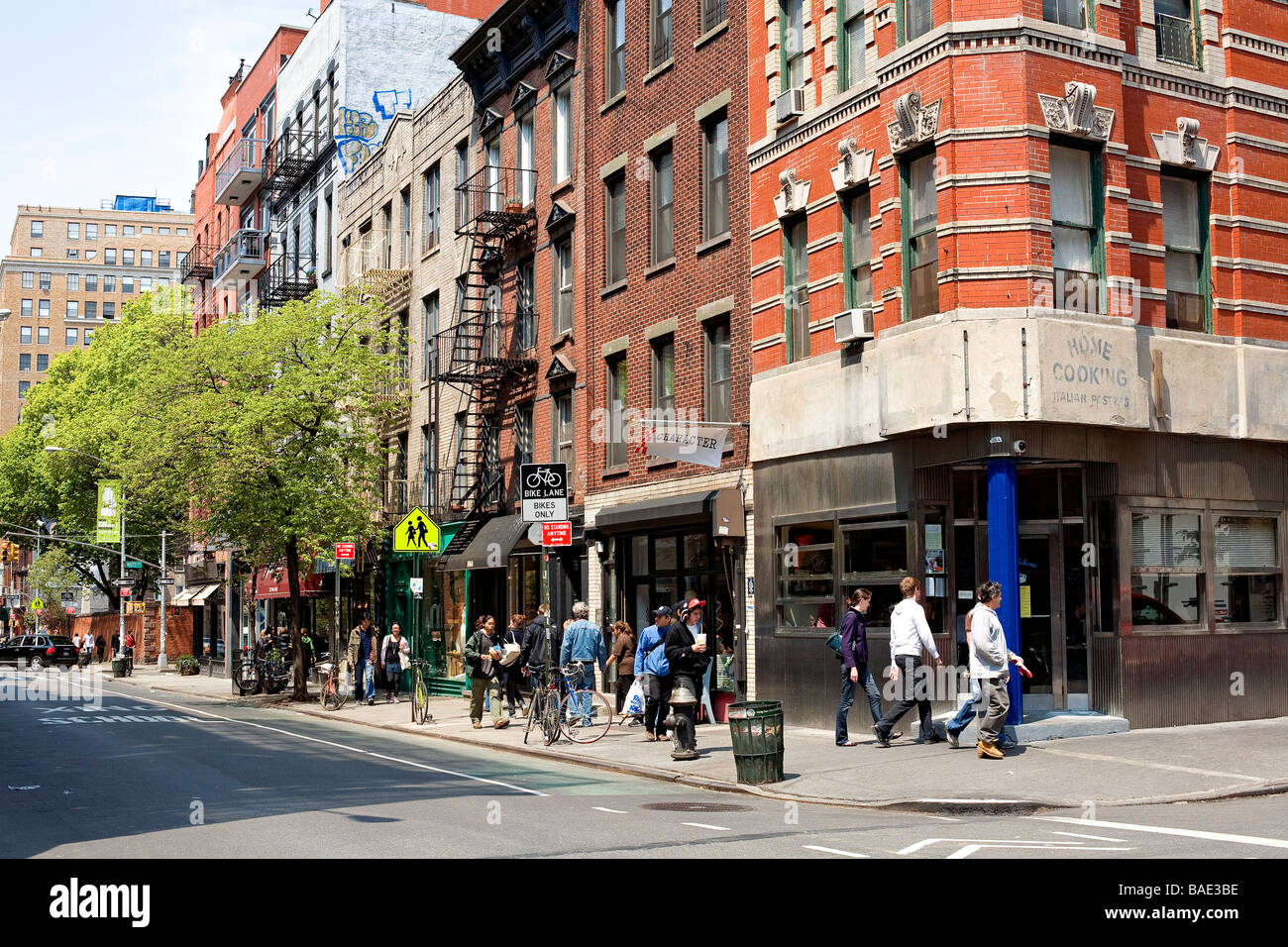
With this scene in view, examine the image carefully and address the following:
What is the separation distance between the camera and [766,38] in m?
21.9

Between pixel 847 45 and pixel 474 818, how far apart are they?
13.1m

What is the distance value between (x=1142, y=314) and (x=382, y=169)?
92.0 feet

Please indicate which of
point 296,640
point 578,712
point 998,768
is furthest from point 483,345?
point 998,768

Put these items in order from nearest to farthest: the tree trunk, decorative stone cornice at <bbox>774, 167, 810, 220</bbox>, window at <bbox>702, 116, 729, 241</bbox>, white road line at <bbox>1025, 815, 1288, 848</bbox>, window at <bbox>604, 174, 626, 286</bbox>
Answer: white road line at <bbox>1025, 815, 1288, 848</bbox> < decorative stone cornice at <bbox>774, 167, 810, 220</bbox> < window at <bbox>702, 116, 729, 241</bbox> < window at <bbox>604, 174, 626, 286</bbox> < the tree trunk

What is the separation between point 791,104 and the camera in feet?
68.5

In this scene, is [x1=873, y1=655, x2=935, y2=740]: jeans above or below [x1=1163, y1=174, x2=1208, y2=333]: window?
below

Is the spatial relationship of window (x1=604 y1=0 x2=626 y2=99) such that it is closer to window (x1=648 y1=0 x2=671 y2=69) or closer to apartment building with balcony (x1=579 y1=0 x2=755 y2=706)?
apartment building with balcony (x1=579 y1=0 x2=755 y2=706)

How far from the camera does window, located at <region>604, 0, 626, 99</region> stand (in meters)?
27.4

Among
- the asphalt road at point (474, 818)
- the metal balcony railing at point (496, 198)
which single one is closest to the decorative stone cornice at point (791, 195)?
the asphalt road at point (474, 818)

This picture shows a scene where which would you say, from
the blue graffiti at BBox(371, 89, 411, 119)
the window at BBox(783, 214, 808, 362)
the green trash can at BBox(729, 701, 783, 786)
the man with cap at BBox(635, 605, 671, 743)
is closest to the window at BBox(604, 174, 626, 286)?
the window at BBox(783, 214, 808, 362)

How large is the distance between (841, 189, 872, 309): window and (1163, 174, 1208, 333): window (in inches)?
158

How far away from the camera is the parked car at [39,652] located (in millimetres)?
69500

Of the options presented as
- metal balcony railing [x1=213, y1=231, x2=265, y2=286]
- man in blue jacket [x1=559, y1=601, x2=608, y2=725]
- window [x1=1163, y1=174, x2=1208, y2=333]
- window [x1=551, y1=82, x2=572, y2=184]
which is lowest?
man in blue jacket [x1=559, y1=601, x2=608, y2=725]
